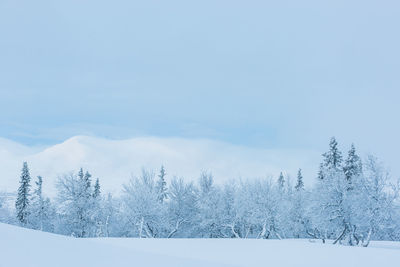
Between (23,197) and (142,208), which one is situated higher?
(23,197)

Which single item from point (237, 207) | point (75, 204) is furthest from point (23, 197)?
point (237, 207)

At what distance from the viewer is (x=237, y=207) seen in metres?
41.9

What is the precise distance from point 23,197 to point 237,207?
31413 mm

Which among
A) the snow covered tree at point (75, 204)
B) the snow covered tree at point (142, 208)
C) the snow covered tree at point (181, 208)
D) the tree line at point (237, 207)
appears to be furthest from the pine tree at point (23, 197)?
the snow covered tree at point (181, 208)

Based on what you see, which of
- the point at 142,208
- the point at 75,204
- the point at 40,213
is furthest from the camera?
the point at 40,213

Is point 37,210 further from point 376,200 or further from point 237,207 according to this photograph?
point 376,200

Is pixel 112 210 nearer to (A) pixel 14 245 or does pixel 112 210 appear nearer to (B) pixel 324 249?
(B) pixel 324 249

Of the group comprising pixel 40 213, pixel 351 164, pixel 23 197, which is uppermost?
pixel 351 164

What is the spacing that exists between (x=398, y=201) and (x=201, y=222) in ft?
70.6

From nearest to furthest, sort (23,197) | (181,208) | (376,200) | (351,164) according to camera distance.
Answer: (376,200) → (351,164) → (181,208) → (23,197)

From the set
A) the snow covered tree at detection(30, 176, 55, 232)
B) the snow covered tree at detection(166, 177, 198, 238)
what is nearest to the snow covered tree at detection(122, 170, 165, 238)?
the snow covered tree at detection(166, 177, 198, 238)

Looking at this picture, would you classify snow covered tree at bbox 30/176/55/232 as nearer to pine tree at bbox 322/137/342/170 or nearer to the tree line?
the tree line

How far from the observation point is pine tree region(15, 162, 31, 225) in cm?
5028

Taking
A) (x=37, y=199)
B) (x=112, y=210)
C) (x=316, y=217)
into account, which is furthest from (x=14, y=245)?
(x=37, y=199)
